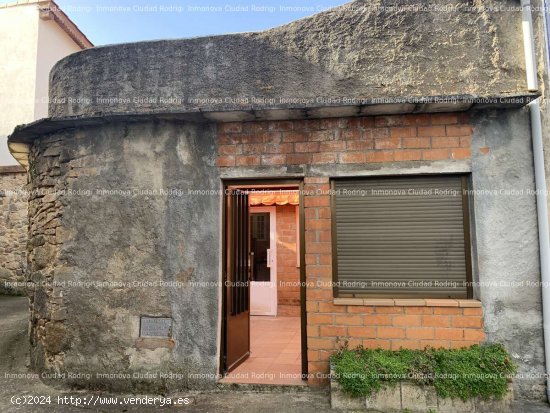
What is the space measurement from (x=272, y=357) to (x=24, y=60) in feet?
44.1

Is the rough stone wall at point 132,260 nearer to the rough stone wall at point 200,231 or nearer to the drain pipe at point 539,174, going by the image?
the rough stone wall at point 200,231

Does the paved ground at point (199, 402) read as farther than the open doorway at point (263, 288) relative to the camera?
No

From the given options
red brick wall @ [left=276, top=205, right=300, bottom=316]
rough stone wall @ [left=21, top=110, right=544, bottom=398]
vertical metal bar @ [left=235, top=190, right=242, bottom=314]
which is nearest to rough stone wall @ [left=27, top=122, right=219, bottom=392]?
rough stone wall @ [left=21, top=110, right=544, bottom=398]

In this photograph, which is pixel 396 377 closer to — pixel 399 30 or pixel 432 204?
pixel 432 204

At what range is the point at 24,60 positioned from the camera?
13984 millimetres

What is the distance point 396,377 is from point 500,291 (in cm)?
152

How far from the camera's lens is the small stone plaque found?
5.04 meters

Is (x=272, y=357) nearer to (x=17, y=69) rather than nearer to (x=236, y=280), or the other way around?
(x=236, y=280)

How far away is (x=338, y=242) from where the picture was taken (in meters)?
5.02

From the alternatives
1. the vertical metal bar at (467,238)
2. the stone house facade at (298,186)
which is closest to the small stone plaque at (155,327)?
the stone house facade at (298,186)

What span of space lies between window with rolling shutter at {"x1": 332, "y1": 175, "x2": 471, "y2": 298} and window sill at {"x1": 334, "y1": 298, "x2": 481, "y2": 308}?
3.8 inches

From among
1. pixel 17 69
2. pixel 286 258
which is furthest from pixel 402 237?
pixel 17 69

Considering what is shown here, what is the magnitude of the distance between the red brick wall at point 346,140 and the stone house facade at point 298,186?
17 millimetres

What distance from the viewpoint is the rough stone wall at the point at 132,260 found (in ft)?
16.5
